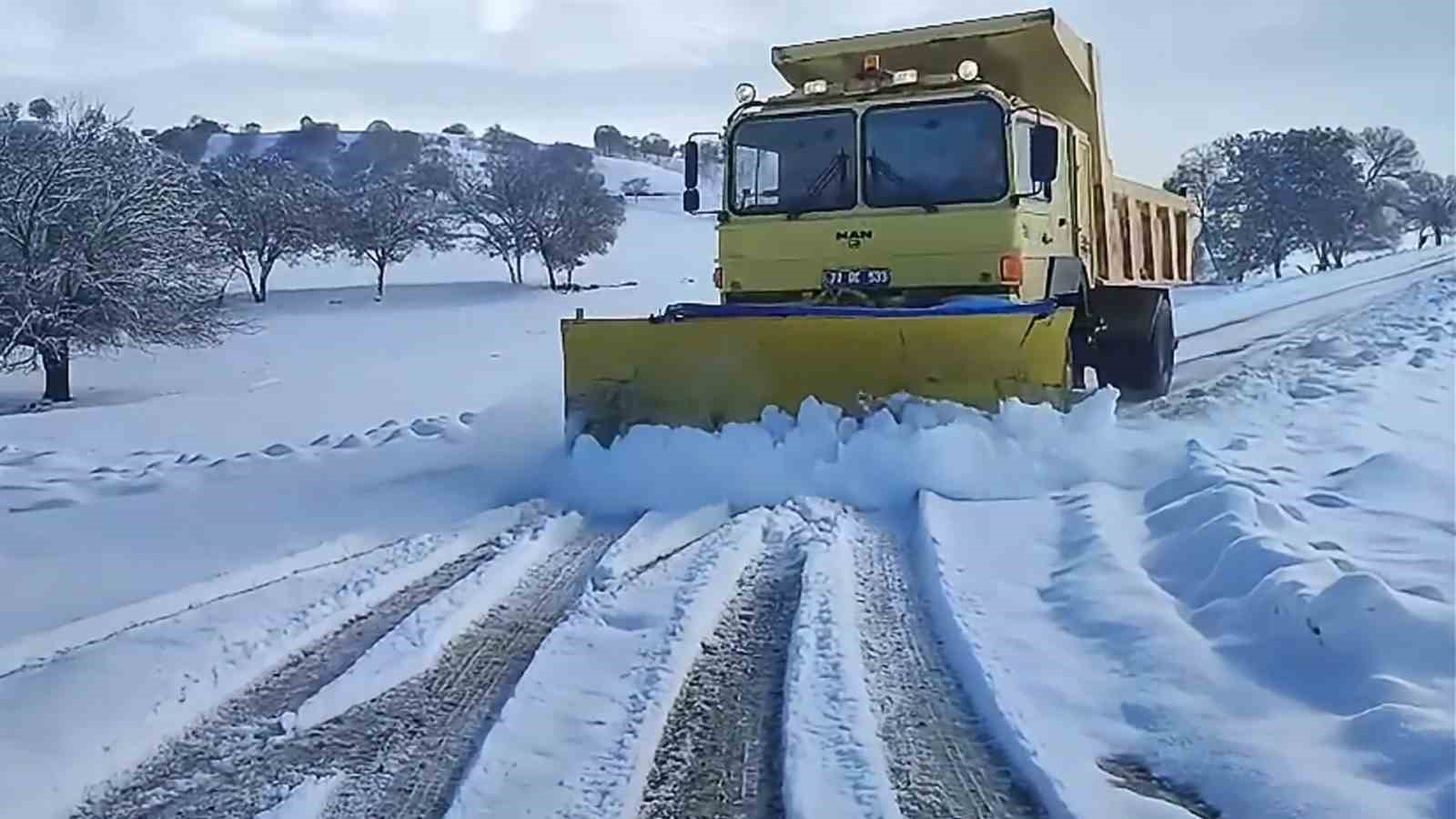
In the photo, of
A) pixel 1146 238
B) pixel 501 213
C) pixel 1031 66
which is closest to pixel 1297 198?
pixel 501 213

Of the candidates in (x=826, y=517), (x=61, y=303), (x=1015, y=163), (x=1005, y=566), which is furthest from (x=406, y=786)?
(x=61, y=303)

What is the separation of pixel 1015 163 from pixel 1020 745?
4986mm

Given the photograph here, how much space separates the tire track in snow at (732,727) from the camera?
316 centimetres

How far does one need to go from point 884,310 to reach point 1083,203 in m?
2.88

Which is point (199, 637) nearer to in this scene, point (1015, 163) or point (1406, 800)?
point (1406, 800)

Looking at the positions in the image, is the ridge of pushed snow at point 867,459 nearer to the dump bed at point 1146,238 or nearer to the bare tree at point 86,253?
the dump bed at point 1146,238

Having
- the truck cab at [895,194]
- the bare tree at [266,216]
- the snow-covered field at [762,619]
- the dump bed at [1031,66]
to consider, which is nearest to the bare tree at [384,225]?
the bare tree at [266,216]

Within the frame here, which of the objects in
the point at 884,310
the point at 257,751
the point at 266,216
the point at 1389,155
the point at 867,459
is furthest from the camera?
the point at 1389,155

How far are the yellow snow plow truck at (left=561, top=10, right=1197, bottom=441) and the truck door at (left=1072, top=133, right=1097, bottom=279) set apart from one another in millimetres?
35

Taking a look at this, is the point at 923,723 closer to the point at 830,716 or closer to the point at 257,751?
the point at 830,716

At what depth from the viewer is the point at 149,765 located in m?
3.41

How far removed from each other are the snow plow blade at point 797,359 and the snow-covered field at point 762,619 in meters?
0.28

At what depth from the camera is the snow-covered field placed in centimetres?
326

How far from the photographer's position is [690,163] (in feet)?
28.7
